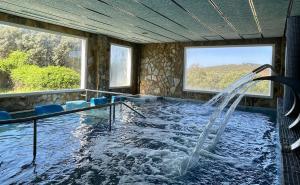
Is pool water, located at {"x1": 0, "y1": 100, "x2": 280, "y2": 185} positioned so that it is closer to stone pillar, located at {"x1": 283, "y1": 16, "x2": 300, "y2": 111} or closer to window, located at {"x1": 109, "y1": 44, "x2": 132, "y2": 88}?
stone pillar, located at {"x1": 283, "y1": 16, "x2": 300, "y2": 111}

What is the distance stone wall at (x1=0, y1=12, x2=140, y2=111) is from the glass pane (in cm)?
31

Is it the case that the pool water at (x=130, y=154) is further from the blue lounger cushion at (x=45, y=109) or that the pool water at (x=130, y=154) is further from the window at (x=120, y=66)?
the window at (x=120, y=66)

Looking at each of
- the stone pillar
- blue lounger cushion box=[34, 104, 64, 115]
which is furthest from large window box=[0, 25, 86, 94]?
the stone pillar

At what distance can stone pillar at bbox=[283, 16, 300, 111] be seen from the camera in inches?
196

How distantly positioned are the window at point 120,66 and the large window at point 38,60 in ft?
6.67

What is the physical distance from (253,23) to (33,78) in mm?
7114

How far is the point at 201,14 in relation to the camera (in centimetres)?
590

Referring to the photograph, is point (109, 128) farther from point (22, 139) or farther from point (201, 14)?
point (201, 14)

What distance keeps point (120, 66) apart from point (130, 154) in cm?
839

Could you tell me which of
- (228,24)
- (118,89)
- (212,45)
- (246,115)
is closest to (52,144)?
(228,24)

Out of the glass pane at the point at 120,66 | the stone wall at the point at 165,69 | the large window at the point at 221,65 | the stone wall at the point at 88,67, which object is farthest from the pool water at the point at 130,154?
the glass pane at the point at 120,66

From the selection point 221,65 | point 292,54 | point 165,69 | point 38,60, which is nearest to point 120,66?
point 165,69

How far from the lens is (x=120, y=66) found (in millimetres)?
12078

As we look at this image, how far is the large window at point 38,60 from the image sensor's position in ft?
23.9
